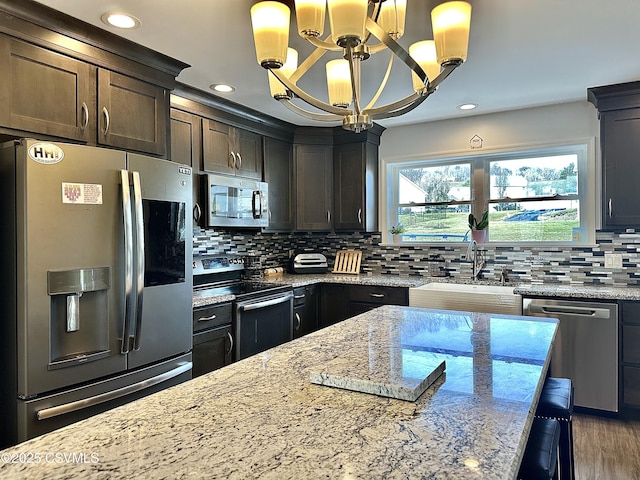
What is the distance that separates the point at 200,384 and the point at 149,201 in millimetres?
1280

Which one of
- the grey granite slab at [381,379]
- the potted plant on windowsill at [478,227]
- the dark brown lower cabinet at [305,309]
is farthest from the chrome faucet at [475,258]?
the grey granite slab at [381,379]

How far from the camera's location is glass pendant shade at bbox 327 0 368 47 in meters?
1.28

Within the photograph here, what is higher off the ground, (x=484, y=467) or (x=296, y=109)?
(x=296, y=109)

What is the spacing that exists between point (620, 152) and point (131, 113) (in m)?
3.33

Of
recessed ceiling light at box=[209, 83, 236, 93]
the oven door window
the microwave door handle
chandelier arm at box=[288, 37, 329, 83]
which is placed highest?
recessed ceiling light at box=[209, 83, 236, 93]

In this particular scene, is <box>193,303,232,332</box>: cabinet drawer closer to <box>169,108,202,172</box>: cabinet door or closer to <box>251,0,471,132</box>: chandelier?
<box>169,108,202,172</box>: cabinet door

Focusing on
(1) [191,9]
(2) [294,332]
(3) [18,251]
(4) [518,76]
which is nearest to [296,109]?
(1) [191,9]

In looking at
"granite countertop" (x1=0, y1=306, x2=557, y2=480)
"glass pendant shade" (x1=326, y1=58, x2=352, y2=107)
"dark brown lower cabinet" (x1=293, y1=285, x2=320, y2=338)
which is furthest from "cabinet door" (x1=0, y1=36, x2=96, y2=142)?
"dark brown lower cabinet" (x1=293, y1=285, x2=320, y2=338)

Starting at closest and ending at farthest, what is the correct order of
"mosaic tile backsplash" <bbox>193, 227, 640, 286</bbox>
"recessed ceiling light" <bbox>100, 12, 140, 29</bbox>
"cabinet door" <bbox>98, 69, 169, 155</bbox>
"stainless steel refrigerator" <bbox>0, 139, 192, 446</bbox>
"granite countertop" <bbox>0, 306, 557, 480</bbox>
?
1. "granite countertop" <bbox>0, 306, 557, 480</bbox>
2. "stainless steel refrigerator" <bbox>0, 139, 192, 446</bbox>
3. "recessed ceiling light" <bbox>100, 12, 140, 29</bbox>
4. "cabinet door" <bbox>98, 69, 169, 155</bbox>
5. "mosaic tile backsplash" <bbox>193, 227, 640, 286</bbox>

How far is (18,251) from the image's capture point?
1.83m

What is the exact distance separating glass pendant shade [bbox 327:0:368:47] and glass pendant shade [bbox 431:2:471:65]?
32cm

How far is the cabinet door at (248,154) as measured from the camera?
3697 mm

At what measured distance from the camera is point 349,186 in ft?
14.2

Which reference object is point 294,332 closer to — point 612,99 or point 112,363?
point 112,363
